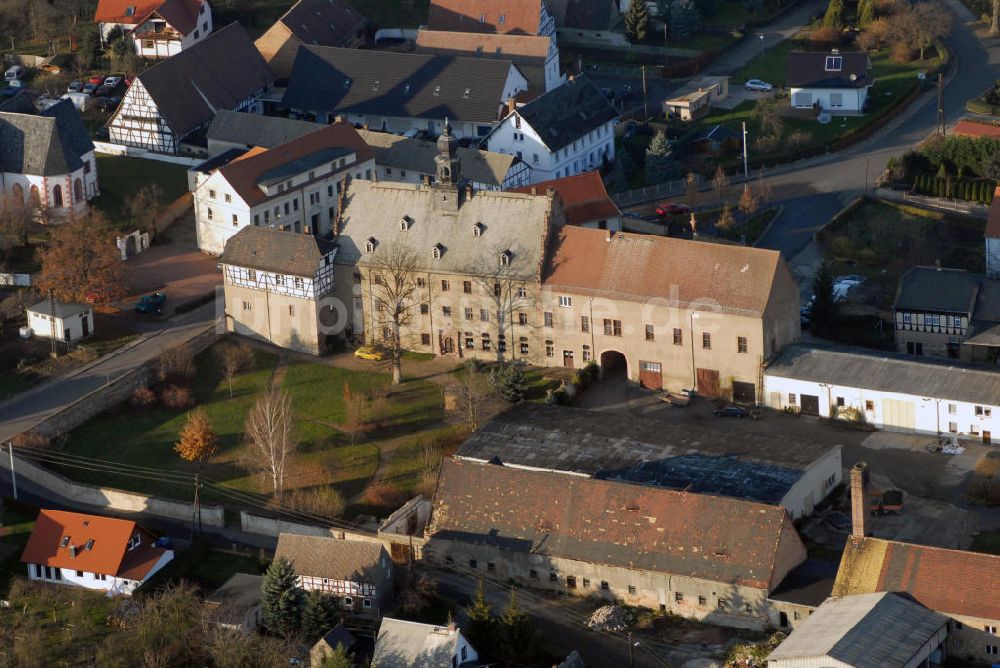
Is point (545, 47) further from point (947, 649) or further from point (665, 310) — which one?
point (947, 649)

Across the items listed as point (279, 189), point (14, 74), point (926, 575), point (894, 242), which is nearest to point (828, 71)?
point (894, 242)

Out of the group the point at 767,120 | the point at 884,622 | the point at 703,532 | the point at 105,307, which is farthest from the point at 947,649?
the point at 767,120

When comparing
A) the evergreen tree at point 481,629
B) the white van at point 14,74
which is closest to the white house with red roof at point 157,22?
the white van at point 14,74

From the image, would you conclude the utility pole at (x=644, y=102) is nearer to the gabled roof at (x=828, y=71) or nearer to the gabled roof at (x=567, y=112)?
the gabled roof at (x=567, y=112)

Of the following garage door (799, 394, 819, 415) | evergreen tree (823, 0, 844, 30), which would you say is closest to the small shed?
garage door (799, 394, 819, 415)

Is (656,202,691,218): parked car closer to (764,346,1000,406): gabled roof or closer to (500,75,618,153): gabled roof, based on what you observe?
(500,75,618,153): gabled roof

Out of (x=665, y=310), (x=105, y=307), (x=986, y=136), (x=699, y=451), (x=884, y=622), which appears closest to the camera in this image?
(x=884, y=622)

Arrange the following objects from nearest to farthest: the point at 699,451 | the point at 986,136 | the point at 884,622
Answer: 1. the point at 884,622
2. the point at 699,451
3. the point at 986,136
